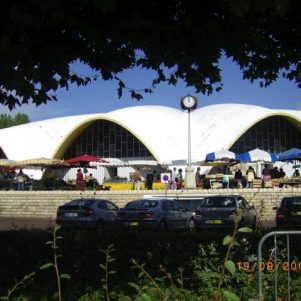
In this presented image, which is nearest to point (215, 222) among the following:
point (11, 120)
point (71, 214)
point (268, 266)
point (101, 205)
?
point (101, 205)

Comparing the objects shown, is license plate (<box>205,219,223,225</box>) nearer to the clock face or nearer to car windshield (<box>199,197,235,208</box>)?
car windshield (<box>199,197,235,208</box>)

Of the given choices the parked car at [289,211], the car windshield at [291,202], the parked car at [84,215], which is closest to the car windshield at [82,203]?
the parked car at [84,215]

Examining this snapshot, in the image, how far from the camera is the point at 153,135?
182 feet

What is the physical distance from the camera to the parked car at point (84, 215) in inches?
760

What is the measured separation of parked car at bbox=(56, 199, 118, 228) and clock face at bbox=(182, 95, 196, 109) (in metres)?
17.6

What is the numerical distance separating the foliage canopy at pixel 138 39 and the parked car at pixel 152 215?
981 cm

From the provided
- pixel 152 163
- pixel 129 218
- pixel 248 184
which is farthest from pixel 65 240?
pixel 152 163

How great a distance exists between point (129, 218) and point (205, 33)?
38.6 feet

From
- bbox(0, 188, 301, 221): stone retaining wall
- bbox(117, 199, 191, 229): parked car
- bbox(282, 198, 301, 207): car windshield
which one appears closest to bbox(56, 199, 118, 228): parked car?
bbox(117, 199, 191, 229): parked car

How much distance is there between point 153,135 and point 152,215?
38.1 meters

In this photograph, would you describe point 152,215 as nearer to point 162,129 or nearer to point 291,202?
point 291,202

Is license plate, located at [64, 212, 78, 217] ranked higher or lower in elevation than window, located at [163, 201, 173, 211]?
lower

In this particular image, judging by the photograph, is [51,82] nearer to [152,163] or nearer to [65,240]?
[65,240]

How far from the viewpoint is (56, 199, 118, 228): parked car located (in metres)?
19.3
